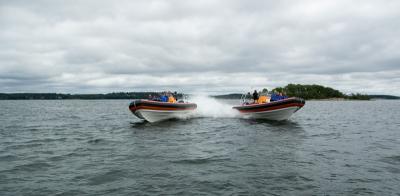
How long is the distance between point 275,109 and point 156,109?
869 cm

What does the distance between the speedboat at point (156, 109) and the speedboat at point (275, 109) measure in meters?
5.29

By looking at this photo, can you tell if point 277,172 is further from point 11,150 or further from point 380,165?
point 11,150

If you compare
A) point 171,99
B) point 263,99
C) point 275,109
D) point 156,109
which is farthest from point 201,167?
point 263,99

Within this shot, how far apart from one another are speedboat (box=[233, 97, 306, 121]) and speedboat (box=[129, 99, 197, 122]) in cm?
529

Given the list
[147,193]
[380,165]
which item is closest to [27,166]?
[147,193]

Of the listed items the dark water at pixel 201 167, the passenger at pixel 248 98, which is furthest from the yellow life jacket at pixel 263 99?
the dark water at pixel 201 167

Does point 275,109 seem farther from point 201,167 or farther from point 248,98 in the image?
point 201,167

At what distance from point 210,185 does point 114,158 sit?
4.38 metres

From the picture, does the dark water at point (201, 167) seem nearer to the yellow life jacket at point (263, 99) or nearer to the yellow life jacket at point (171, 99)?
the yellow life jacket at point (171, 99)

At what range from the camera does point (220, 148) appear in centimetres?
1257

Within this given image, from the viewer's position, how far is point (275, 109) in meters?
24.0

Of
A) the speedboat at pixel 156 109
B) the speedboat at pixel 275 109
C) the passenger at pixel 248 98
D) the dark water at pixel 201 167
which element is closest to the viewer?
the dark water at pixel 201 167

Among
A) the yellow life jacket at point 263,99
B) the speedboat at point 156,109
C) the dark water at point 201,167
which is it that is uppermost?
the yellow life jacket at point 263,99

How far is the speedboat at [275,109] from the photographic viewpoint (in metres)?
23.4
